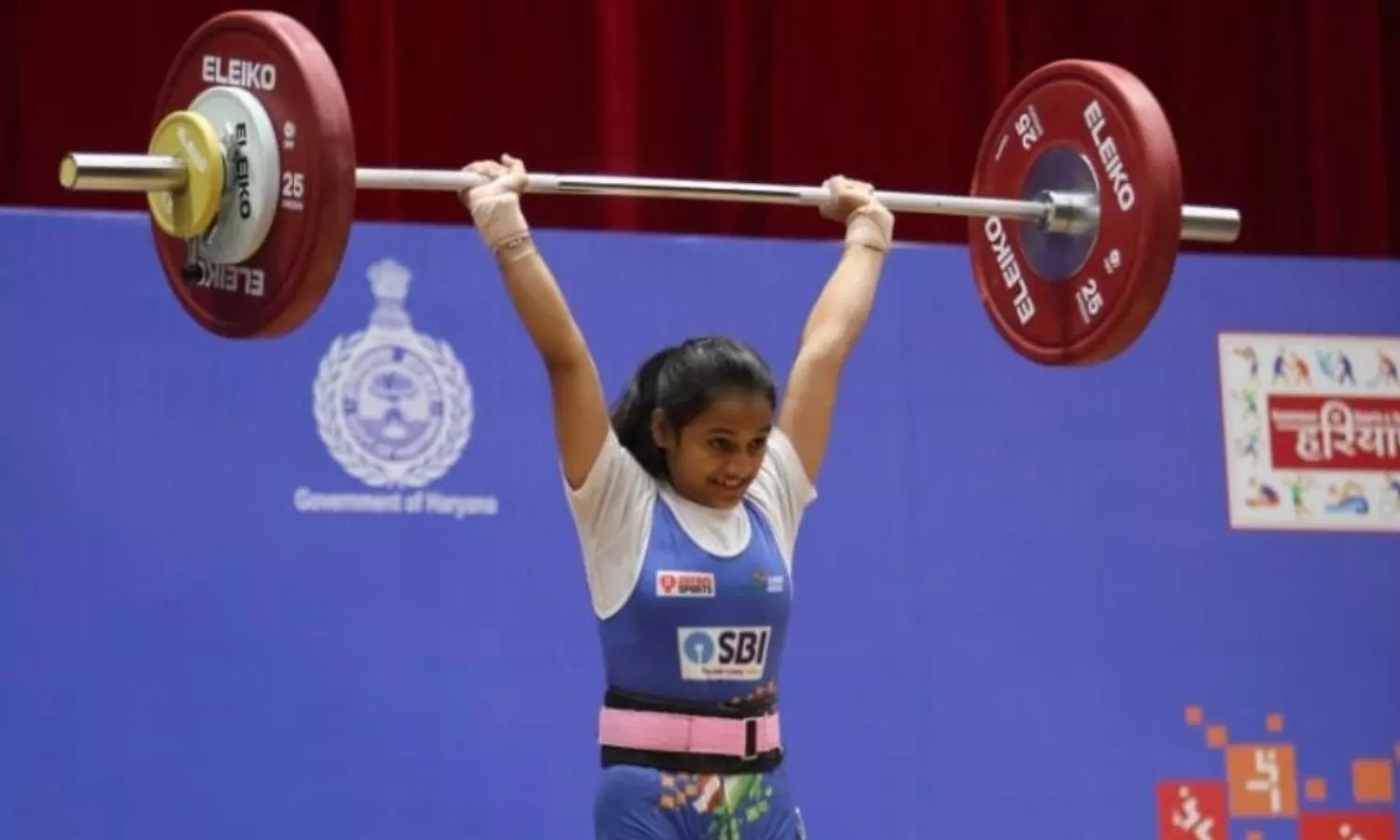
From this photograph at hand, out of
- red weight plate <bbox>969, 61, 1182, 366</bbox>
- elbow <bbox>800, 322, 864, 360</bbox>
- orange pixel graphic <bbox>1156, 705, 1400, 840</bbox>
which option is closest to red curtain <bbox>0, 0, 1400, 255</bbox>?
red weight plate <bbox>969, 61, 1182, 366</bbox>

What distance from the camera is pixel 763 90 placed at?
5.30m

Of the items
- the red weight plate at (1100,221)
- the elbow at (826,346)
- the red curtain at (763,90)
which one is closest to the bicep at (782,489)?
the elbow at (826,346)

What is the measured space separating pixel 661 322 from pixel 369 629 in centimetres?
77

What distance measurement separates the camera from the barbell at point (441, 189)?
2.97m

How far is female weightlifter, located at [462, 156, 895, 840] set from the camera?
2.79 m

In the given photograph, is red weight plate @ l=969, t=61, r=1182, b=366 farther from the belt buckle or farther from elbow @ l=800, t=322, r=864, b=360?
the belt buckle

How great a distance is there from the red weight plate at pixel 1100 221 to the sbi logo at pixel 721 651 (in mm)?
862

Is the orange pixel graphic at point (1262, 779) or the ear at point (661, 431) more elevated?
the ear at point (661, 431)

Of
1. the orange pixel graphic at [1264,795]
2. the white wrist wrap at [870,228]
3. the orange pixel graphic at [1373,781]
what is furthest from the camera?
the orange pixel graphic at [1373,781]

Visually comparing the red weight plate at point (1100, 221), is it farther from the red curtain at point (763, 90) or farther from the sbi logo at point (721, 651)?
the red curtain at point (763, 90)

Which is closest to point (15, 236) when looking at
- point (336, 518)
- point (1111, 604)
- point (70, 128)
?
Answer: point (336, 518)

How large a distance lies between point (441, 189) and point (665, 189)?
328 millimetres

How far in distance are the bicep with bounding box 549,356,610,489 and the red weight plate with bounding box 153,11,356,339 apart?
36 cm

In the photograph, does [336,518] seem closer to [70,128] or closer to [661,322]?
[661,322]
